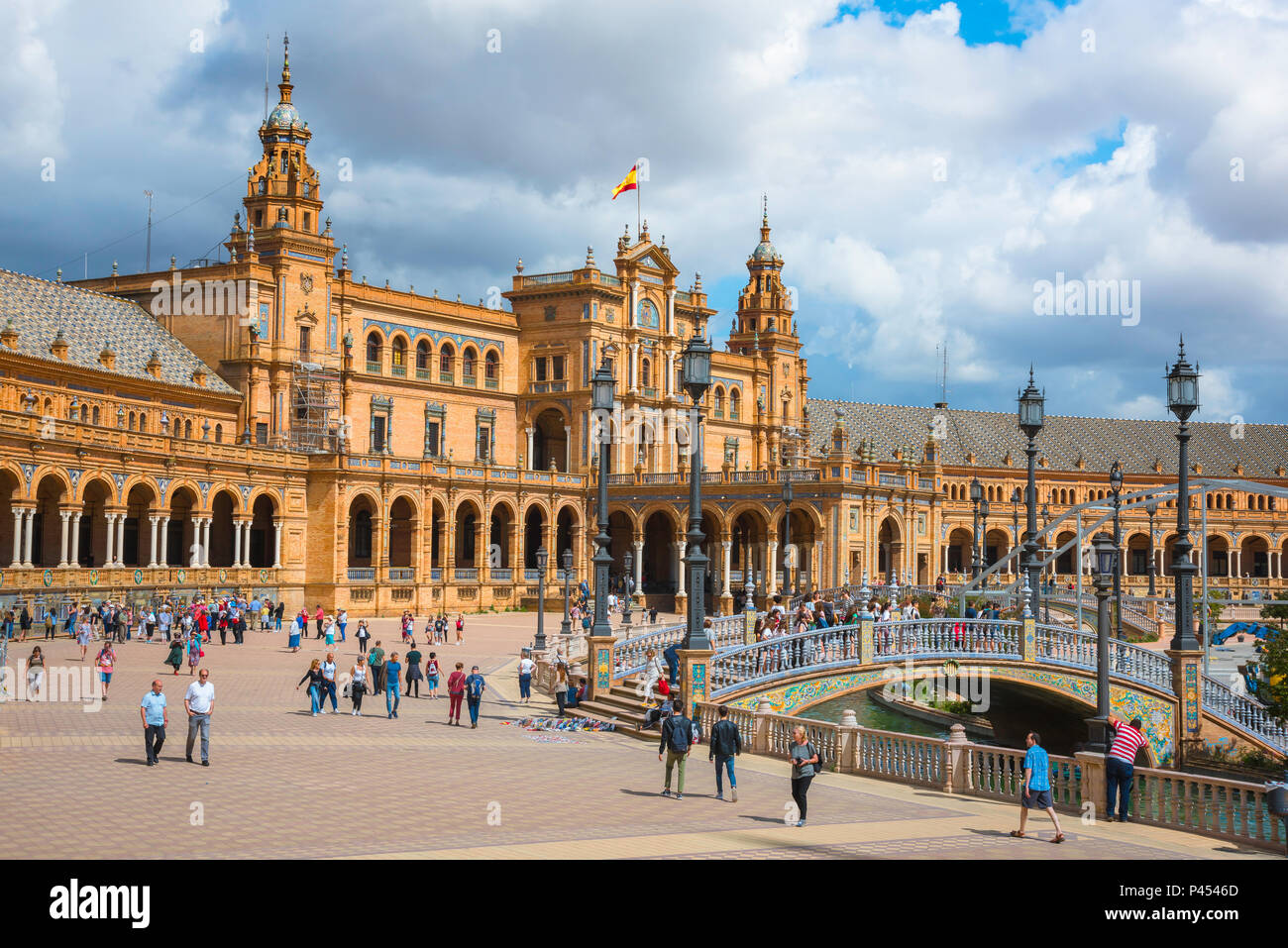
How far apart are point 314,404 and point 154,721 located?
45.0 metres

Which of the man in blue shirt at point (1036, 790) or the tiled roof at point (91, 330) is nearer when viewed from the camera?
the man in blue shirt at point (1036, 790)

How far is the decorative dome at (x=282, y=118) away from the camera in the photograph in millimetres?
62750

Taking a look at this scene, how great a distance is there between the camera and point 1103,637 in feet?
67.7

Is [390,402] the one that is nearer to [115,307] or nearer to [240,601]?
[115,307]

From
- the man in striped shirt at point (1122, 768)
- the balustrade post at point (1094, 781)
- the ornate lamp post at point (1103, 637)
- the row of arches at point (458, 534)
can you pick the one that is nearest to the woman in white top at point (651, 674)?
the ornate lamp post at point (1103, 637)

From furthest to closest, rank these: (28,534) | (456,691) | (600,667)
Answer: (28,534)
(600,667)
(456,691)

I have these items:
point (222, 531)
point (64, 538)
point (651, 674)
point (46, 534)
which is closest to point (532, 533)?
point (222, 531)

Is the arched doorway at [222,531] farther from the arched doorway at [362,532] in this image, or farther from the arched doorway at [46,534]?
the arched doorway at [46,534]

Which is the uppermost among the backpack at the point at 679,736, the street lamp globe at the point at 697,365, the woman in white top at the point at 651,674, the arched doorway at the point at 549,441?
the arched doorway at the point at 549,441

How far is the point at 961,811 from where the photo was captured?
18.0 m

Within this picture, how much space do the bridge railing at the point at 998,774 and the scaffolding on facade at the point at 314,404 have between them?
1646 inches

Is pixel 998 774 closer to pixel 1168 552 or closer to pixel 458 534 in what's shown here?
pixel 458 534
